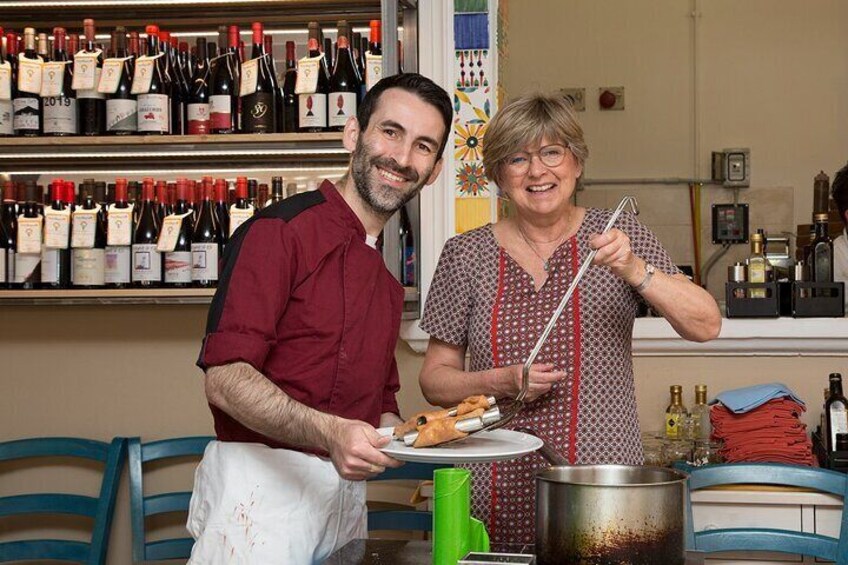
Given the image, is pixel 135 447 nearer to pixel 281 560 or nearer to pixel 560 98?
pixel 281 560

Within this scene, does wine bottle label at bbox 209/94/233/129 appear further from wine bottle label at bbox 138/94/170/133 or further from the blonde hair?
the blonde hair

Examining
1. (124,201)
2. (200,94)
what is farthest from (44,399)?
(200,94)

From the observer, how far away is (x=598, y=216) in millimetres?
2029

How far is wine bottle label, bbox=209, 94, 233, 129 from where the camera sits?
2.85 meters

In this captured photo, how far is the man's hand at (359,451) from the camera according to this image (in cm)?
145

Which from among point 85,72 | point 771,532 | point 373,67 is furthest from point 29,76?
point 771,532

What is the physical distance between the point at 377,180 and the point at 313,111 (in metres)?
1.10

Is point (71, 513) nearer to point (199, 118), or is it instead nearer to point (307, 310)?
point (199, 118)

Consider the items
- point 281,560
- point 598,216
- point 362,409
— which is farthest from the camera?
point 598,216

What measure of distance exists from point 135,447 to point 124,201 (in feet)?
2.24

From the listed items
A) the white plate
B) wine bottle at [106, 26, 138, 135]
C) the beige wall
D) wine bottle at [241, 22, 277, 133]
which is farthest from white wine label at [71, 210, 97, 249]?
the beige wall

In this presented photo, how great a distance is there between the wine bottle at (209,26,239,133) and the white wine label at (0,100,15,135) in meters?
0.54

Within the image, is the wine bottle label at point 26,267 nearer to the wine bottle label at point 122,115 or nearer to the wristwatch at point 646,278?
the wine bottle label at point 122,115

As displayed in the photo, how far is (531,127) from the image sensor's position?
190cm
